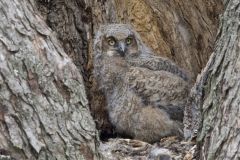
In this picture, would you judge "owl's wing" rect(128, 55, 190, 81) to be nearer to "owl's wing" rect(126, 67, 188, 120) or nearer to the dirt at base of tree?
"owl's wing" rect(126, 67, 188, 120)

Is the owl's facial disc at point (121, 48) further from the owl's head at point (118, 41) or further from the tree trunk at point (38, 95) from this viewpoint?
the tree trunk at point (38, 95)

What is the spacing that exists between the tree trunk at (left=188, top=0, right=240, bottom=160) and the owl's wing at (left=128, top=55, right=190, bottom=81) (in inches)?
53.1

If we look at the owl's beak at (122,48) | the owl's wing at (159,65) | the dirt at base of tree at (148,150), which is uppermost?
the owl's beak at (122,48)

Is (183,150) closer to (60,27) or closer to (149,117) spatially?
(149,117)

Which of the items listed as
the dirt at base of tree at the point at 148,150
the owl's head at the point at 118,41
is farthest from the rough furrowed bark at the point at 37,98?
the owl's head at the point at 118,41

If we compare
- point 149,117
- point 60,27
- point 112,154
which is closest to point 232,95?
point 112,154

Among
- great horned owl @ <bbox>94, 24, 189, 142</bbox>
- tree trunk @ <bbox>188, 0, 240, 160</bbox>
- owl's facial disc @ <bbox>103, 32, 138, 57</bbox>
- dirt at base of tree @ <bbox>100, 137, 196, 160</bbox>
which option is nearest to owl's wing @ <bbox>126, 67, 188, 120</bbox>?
great horned owl @ <bbox>94, 24, 189, 142</bbox>

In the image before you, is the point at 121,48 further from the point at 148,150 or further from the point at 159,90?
the point at 148,150

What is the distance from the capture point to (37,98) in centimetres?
299

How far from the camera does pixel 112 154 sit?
12.3ft

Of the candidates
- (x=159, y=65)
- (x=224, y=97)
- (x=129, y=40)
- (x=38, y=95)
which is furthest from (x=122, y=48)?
(x=224, y=97)

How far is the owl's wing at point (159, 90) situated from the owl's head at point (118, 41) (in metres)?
0.41

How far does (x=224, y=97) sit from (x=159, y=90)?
1.42m

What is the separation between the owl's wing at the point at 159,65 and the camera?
14.6 ft
